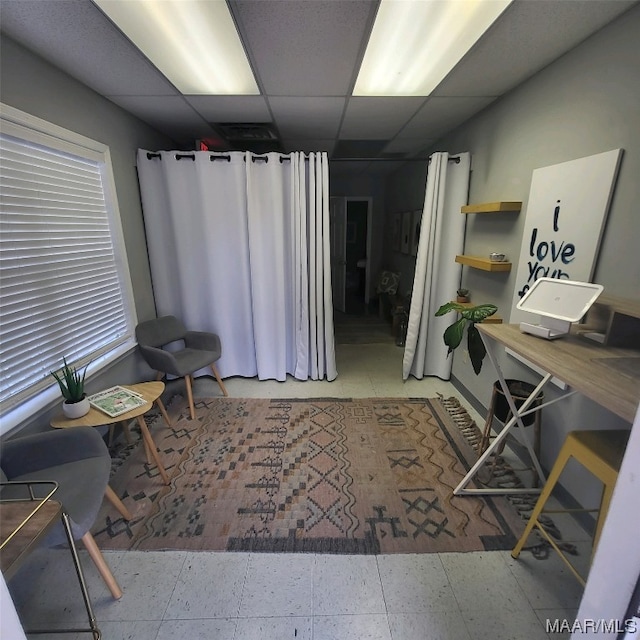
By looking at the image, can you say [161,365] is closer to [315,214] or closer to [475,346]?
[315,214]

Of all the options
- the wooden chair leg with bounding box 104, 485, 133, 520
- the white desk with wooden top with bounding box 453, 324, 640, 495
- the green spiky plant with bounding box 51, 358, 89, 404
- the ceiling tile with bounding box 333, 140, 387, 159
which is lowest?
the wooden chair leg with bounding box 104, 485, 133, 520

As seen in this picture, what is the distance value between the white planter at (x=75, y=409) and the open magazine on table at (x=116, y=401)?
0.08 m

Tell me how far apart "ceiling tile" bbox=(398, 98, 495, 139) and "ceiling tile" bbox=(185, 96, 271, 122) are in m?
1.23

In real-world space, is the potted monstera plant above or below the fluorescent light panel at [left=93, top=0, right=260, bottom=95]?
below

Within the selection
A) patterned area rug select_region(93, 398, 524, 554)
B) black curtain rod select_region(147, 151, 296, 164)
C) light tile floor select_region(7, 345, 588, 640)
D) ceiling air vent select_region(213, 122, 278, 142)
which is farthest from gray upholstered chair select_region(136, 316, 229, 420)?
ceiling air vent select_region(213, 122, 278, 142)

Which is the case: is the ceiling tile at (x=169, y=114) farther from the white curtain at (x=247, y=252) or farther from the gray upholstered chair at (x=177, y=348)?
the gray upholstered chair at (x=177, y=348)

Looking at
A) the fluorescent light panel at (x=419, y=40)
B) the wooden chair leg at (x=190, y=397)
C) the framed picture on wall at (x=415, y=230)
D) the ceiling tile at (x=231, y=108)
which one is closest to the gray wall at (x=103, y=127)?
the wooden chair leg at (x=190, y=397)

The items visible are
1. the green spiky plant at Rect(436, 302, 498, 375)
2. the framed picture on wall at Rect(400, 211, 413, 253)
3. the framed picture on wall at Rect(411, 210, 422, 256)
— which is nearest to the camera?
the green spiky plant at Rect(436, 302, 498, 375)

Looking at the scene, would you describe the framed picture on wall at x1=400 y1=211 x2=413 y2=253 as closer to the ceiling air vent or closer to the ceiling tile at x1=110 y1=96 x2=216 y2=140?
the ceiling air vent

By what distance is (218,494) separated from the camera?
1.81m

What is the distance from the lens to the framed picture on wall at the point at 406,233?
4258mm

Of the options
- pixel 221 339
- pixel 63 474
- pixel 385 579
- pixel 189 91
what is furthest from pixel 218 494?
pixel 189 91

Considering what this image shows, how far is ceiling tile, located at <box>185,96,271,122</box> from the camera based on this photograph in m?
2.23

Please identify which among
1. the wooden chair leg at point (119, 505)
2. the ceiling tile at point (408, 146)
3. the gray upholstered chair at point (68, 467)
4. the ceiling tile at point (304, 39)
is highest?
the ceiling tile at point (408, 146)
